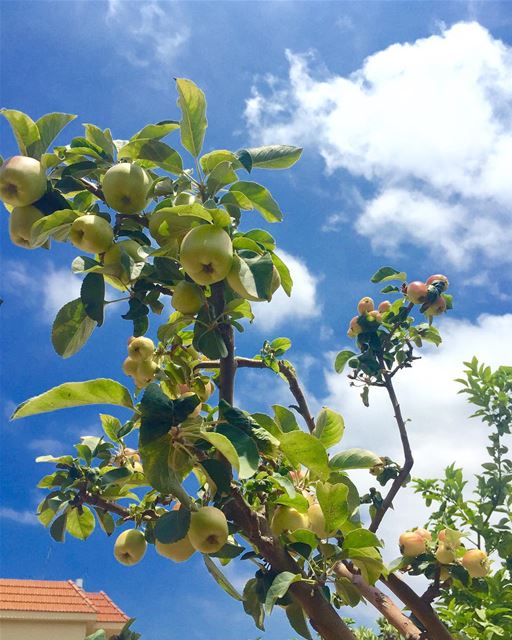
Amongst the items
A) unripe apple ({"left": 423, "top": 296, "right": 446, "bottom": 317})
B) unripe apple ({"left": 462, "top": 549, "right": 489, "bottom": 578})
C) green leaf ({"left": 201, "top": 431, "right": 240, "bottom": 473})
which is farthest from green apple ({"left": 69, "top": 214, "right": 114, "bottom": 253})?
unripe apple ({"left": 423, "top": 296, "right": 446, "bottom": 317})

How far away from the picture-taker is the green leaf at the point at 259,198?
1672 mm

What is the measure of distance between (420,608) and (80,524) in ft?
4.35

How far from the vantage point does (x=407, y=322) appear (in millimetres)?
3252

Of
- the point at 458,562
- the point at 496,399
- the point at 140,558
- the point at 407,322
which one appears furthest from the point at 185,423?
the point at 496,399

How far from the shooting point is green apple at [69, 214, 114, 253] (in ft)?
4.92

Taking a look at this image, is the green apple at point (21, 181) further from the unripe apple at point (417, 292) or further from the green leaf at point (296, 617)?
the unripe apple at point (417, 292)

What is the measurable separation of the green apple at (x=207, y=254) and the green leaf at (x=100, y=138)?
0.46 metres

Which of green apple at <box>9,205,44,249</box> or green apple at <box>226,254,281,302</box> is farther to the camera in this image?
green apple at <box>9,205,44,249</box>

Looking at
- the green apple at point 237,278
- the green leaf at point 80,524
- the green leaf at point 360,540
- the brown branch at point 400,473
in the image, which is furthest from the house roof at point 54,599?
the green apple at point 237,278

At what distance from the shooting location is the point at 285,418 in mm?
1718

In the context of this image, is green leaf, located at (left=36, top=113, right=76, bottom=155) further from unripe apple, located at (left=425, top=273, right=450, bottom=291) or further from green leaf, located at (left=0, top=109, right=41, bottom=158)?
unripe apple, located at (left=425, top=273, right=450, bottom=291)

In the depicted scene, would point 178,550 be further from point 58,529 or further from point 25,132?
point 25,132

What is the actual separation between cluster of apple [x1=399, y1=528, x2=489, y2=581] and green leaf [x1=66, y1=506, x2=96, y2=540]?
133 centimetres

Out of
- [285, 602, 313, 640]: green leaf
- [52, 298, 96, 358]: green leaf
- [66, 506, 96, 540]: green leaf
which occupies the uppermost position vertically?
[52, 298, 96, 358]: green leaf
